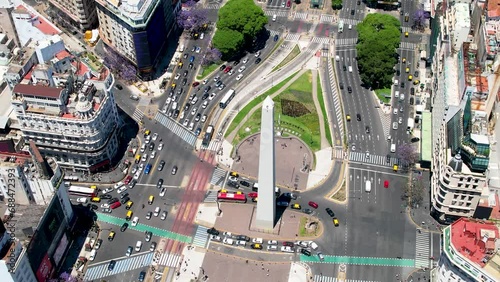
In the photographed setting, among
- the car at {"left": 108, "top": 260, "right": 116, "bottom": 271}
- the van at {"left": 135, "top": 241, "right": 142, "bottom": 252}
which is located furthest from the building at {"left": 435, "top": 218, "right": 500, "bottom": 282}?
the car at {"left": 108, "top": 260, "right": 116, "bottom": 271}

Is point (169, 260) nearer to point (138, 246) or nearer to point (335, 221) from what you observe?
point (138, 246)

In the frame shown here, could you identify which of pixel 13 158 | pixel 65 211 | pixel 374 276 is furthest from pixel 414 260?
pixel 13 158

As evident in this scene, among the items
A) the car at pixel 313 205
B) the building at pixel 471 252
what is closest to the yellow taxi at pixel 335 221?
the car at pixel 313 205

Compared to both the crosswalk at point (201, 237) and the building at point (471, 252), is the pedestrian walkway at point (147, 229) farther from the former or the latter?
the building at point (471, 252)

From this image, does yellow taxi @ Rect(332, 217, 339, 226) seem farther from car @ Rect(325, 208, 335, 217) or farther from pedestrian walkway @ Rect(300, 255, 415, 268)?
pedestrian walkway @ Rect(300, 255, 415, 268)

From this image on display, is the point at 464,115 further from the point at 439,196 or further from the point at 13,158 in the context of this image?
the point at 13,158

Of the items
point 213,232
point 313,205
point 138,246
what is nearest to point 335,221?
point 313,205
